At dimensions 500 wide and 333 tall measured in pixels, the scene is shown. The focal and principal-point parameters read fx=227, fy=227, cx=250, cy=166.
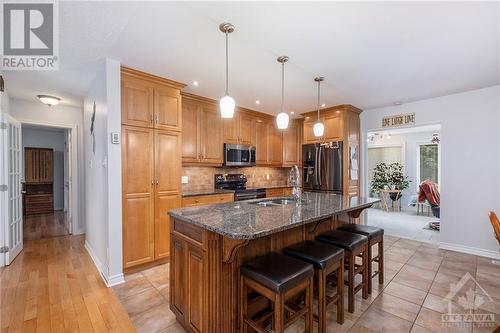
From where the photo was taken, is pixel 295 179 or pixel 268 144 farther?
pixel 268 144

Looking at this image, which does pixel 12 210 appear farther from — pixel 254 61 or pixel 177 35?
pixel 254 61

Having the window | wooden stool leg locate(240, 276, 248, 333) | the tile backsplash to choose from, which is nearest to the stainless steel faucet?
wooden stool leg locate(240, 276, 248, 333)

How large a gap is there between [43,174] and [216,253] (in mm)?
7899

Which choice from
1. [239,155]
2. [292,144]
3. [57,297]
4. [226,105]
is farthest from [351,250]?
[292,144]

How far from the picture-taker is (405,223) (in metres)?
5.45

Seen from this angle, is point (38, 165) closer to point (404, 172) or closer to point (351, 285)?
point (351, 285)

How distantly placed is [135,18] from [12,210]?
3.45 m

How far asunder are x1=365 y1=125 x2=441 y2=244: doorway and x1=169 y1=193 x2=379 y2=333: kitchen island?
5054 mm

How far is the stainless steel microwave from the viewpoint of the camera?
430 cm

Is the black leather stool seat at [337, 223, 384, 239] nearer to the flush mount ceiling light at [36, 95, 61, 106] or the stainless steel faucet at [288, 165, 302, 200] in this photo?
the stainless steel faucet at [288, 165, 302, 200]

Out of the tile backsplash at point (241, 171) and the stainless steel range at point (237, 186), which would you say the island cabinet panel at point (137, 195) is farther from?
the stainless steel range at point (237, 186)

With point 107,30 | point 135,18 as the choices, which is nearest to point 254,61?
point 135,18

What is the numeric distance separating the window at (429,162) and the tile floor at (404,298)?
4207mm

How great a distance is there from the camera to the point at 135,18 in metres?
1.84
